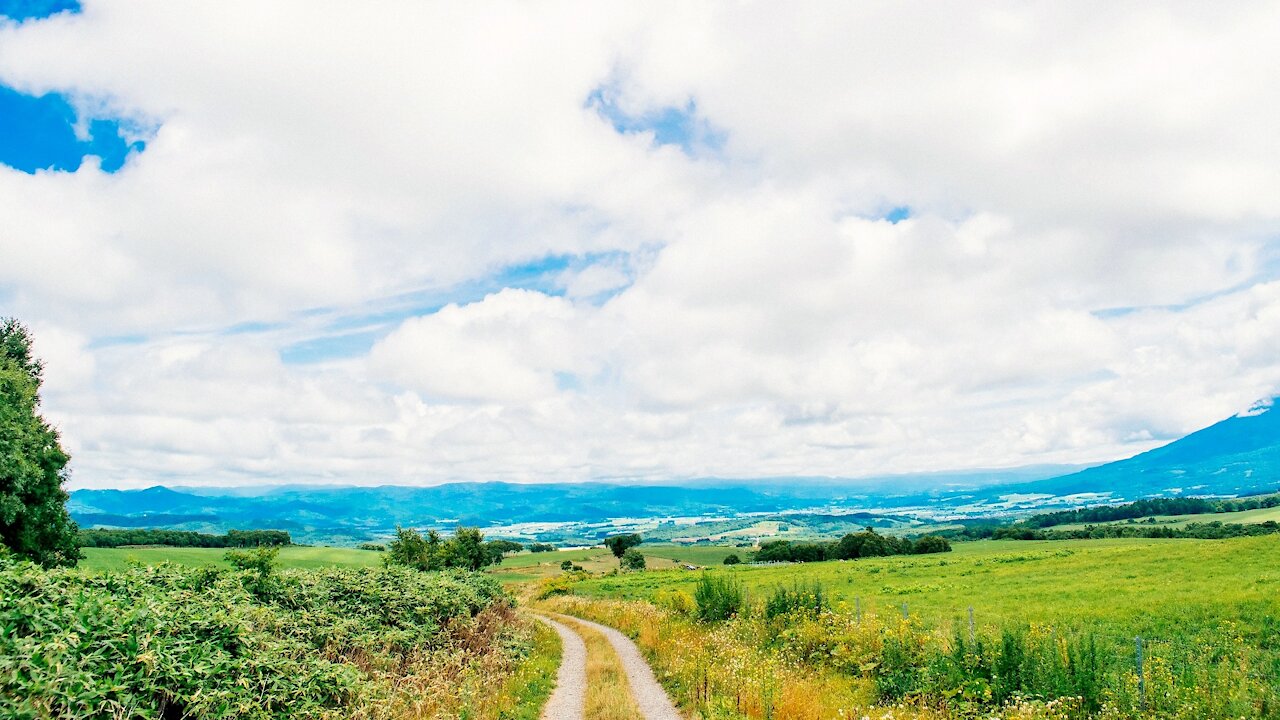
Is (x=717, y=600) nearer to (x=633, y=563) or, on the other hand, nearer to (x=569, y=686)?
(x=569, y=686)

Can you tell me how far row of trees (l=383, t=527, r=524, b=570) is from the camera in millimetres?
64812

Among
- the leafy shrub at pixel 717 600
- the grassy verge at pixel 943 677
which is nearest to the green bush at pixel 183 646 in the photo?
the grassy verge at pixel 943 677

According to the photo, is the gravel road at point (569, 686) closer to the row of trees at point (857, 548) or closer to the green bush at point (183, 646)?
the green bush at point (183, 646)

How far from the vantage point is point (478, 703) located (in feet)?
58.1

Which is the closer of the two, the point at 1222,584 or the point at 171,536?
the point at 1222,584

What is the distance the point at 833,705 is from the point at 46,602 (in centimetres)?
1662

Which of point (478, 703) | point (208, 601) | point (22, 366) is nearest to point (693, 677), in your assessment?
point (478, 703)

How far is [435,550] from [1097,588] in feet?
193

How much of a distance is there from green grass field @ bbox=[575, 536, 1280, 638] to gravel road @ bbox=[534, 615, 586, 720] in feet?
37.5

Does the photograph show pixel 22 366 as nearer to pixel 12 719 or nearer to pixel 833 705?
pixel 12 719

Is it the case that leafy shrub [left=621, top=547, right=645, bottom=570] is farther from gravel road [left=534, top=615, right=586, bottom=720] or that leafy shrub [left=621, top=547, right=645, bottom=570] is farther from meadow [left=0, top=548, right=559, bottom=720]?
meadow [left=0, top=548, right=559, bottom=720]

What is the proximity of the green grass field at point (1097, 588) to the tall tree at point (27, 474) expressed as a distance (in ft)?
132

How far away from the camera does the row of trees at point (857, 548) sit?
10944cm

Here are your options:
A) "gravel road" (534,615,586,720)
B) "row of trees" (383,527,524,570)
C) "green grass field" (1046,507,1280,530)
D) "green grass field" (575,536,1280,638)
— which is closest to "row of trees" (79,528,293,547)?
"row of trees" (383,527,524,570)
